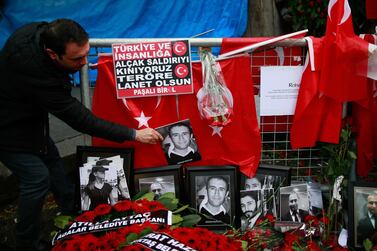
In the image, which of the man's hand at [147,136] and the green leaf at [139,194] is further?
the green leaf at [139,194]

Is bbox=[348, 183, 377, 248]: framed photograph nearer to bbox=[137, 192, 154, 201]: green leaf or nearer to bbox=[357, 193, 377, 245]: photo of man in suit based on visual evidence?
bbox=[357, 193, 377, 245]: photo of man in suit

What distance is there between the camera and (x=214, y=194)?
10.8 ft

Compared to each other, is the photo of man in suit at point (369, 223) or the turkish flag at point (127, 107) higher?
the turkish flag at point (127, 107)

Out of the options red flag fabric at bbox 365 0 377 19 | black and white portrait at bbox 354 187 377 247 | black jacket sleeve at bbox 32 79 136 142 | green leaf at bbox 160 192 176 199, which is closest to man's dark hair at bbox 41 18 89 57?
black jacket sleeve at bbox 32 79 136 142

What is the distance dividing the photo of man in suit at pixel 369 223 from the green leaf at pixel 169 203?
1.42 metres

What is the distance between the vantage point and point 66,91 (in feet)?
8.74

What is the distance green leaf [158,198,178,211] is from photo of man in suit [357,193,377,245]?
4.66 ft

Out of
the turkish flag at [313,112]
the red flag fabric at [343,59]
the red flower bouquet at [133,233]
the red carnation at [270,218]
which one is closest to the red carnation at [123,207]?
the red flower bouquet at [133,233]

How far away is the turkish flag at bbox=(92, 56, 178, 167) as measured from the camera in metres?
3.08

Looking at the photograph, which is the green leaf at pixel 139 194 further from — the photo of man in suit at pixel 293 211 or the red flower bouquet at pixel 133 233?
the photo of man in suit at pixel 293 211

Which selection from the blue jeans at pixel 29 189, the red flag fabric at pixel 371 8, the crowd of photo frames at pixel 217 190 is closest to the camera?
the blue jeans at pixel 29 189

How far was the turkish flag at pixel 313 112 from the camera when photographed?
123 inches

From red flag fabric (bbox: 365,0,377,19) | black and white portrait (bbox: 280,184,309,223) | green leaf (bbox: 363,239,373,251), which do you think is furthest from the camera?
red flag fabric (bbox: 365,0,377,19)

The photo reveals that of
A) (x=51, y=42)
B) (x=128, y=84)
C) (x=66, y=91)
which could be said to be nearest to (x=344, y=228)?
(x=128, y=84)
